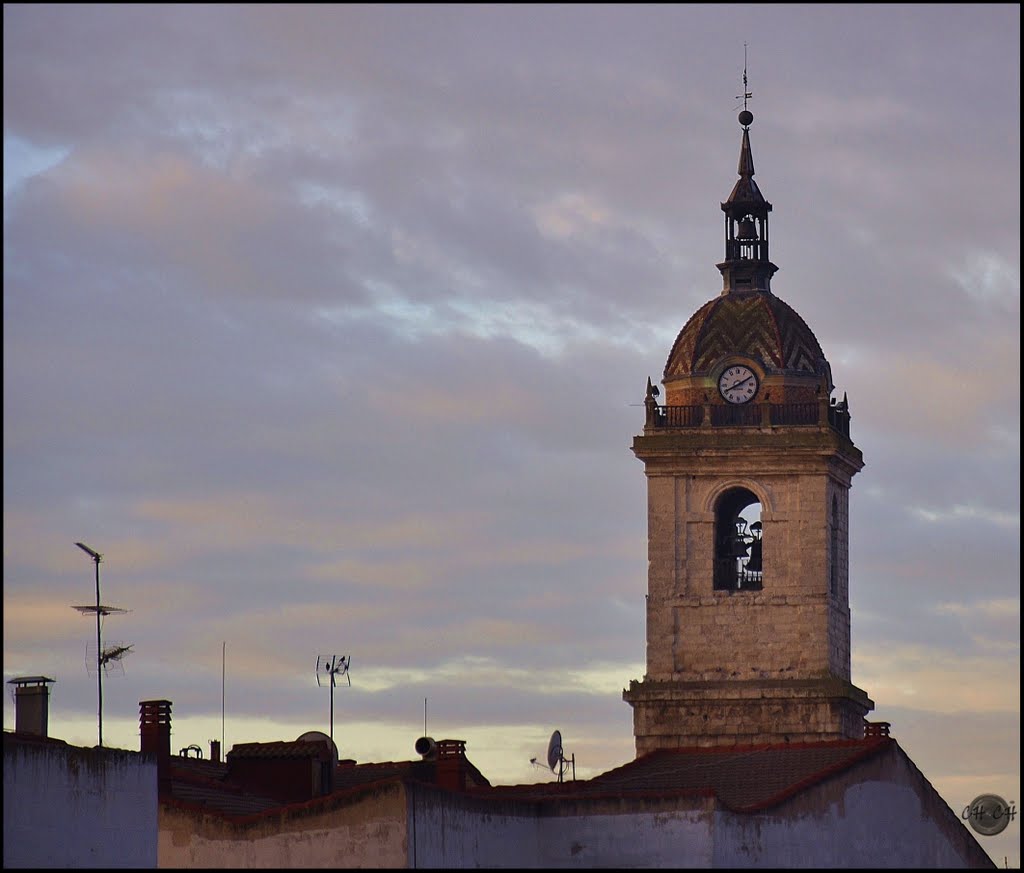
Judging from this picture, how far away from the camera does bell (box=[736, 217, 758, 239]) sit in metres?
113

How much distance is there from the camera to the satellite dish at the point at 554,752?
8812cm

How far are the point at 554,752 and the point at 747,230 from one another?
2875 cm

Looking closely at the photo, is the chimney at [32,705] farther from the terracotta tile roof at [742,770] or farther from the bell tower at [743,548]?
the bell tower at [743,548]

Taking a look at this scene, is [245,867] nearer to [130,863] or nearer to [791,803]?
[130,863]

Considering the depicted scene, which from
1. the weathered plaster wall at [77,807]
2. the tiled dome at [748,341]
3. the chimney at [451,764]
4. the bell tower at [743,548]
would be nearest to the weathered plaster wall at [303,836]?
the weathered plaster wall at [77,807]

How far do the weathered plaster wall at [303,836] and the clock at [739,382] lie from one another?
3734 cm

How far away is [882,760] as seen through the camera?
8431cm

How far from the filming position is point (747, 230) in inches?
4464

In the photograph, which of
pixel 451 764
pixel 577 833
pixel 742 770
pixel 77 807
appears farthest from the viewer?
pixel 742 770

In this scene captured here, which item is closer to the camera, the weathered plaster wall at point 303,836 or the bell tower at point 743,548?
the weathered plaster wall at point 303,836

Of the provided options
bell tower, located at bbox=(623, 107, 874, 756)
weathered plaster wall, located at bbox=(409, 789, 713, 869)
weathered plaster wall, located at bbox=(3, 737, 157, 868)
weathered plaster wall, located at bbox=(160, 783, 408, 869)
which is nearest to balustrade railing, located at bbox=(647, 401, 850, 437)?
bell tower, located at bbox=(623, 107, 874, 756)

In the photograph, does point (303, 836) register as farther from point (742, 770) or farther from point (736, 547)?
point (736, 547)

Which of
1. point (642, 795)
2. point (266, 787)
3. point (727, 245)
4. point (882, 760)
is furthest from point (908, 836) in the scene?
point (727, 245)

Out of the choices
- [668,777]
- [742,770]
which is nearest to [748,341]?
[668,777]
